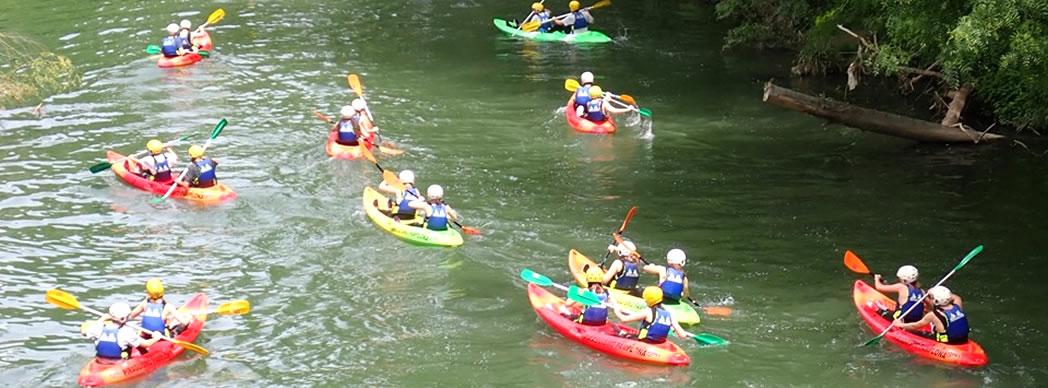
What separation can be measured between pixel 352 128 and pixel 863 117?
972 centimetres

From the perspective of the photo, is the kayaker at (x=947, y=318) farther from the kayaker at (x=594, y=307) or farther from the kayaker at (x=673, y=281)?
the kayaker at (x=594, y=307)

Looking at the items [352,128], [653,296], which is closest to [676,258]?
[653,296]

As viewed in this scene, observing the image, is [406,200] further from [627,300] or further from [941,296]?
[941,296]

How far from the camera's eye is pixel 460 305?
1712cm

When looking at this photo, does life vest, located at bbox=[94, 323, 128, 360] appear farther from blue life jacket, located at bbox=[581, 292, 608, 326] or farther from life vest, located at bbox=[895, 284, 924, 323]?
life vest, located at bbox=[895, 284, 924, 323]

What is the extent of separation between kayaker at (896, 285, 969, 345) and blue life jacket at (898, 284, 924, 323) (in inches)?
20.0

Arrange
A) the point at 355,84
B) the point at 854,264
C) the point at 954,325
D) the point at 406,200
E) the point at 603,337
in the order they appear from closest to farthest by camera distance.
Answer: the point at 954,325, the point at 603,337, the point at 854,264, the point at 406,200, the point at 355,84

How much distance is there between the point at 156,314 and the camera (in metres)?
15.4

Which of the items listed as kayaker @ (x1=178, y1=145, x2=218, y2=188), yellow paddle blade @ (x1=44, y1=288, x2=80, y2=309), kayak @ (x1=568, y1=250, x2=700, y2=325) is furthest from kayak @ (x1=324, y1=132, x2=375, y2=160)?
yellow paddle blade @ (x1=44, y1=288, x2=80, y2=309)

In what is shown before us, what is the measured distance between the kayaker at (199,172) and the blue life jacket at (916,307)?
35.8 ft

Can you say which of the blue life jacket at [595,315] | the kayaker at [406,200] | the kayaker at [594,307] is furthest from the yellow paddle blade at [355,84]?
the blue life jacket at [595,315]

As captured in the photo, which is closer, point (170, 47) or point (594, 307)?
point (594, 307)

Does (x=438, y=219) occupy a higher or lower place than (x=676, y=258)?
lower

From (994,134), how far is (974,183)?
213 cm
